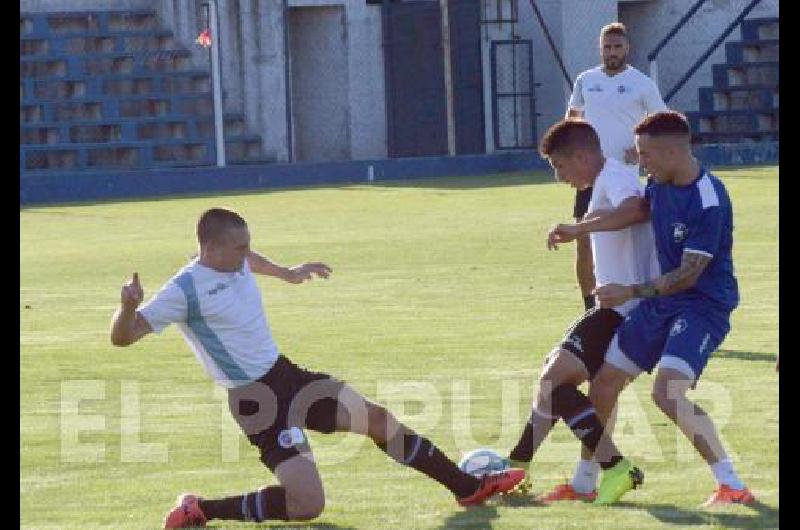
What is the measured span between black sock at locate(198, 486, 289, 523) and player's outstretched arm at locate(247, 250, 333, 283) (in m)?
1.00

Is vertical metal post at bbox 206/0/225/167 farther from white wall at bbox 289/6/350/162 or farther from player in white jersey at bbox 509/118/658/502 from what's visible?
player in white jersey at bbox 509/118/658/502

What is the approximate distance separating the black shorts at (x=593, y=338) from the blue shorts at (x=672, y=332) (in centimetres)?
12

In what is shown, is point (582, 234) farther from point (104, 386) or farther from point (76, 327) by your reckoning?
point (76, 327)

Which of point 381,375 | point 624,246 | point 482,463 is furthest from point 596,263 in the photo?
point 381,375

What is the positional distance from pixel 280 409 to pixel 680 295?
168 centimetres

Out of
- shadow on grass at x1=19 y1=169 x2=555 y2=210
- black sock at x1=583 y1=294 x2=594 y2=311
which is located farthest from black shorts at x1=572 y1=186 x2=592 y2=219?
shadow on grass at x1=19 y1=169 x2=555 y2=210

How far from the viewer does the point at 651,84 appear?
1433 cm

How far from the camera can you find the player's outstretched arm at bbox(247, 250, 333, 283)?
28.1 feet

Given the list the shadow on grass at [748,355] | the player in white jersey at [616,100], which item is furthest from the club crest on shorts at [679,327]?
the player in white jersey at [616,100]

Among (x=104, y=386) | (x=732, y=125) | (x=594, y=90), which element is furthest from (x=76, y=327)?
(x=732, y=125)

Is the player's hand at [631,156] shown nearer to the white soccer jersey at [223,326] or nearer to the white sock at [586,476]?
the white sock at [586,476]

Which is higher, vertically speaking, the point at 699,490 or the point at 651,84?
the point at 651,84

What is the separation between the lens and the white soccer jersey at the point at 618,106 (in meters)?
14.1
